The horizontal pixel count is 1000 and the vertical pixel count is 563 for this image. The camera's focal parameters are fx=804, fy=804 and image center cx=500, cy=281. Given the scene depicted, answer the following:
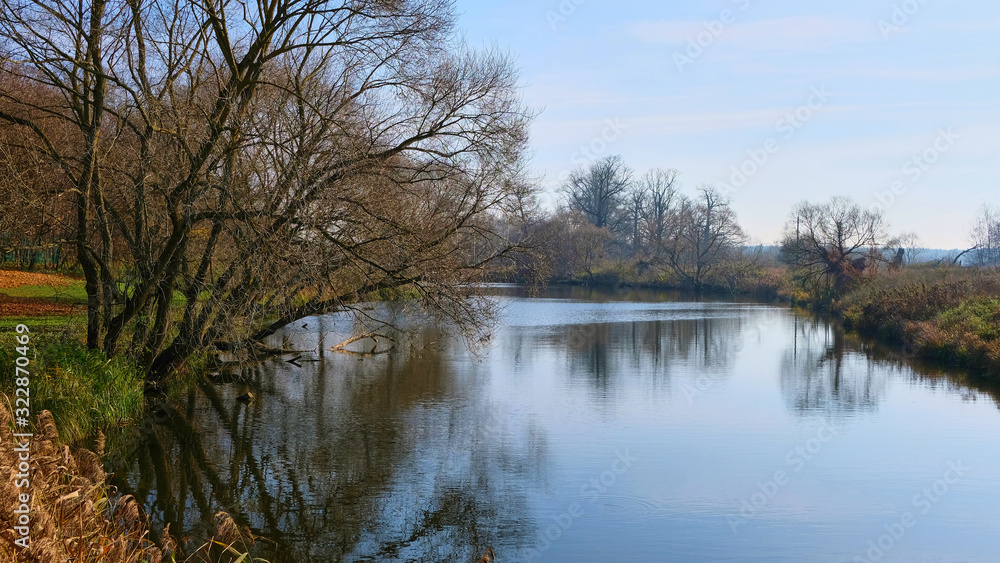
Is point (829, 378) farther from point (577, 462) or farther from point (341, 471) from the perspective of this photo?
point (341, 471)

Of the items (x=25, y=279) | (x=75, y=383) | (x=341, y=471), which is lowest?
(x=341, y=471)

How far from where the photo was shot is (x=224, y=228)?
1188cm

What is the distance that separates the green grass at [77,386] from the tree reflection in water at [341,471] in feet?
2.10

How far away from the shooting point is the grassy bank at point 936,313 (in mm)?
20000

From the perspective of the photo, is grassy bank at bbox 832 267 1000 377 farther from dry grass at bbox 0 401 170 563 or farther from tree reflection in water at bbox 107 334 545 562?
dry grass at bbox 0 401 170 563

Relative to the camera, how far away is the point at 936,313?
25.0 m

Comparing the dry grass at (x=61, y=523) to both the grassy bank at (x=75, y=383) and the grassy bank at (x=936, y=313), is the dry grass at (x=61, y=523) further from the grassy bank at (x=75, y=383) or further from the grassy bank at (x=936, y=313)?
the grassy bank at (x=936, y=313)

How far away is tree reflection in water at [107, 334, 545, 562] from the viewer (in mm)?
8320

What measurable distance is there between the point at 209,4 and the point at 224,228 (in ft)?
10.6

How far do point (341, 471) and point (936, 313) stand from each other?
21.4 m

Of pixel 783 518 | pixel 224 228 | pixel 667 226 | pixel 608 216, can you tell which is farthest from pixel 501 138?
pixel 608 216

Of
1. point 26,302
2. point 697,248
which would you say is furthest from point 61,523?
point 697,248

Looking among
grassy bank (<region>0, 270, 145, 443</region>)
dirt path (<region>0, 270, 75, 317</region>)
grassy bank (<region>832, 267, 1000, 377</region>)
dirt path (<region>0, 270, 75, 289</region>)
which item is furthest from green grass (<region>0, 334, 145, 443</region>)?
grassy bank (<region>832, 267, 1000, 377</region>)

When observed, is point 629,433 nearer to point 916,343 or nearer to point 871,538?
point 871,538
